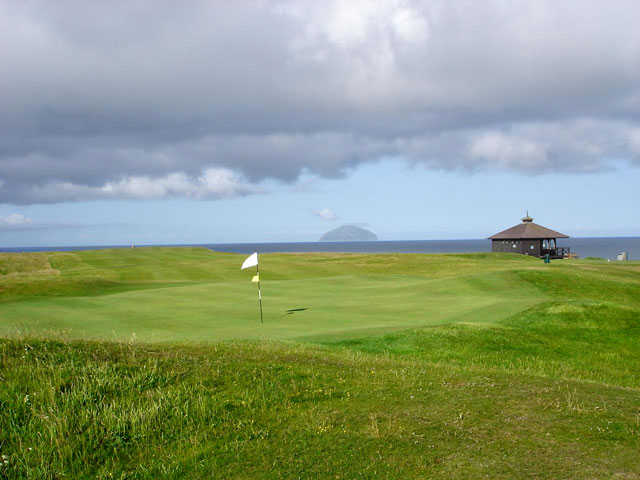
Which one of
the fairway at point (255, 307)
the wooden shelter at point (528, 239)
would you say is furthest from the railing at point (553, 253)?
the fairway at point (255, 307)

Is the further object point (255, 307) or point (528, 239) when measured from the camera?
point (528, 239)


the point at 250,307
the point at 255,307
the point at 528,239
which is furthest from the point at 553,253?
the point at 250,307

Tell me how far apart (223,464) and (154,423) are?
1.52 metres

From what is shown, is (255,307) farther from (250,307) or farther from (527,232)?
(527,232)

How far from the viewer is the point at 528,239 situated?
7412cm

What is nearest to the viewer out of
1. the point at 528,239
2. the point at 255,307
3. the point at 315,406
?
the point at 315,406

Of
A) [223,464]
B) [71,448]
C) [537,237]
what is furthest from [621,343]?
[537,237]

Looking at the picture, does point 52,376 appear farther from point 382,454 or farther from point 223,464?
point 382,454

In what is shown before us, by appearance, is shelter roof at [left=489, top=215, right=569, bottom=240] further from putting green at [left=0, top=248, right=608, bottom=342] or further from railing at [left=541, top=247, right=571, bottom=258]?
putting green at [left=0, top=248, right=608, bottom=342]

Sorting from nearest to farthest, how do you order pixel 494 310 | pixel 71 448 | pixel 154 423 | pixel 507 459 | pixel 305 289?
pixel 507 459 → pixel 71 448 → pixel 154 423 → pixel 494 310 → pixel 305 289

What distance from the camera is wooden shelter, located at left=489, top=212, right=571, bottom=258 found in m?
A: 73.4

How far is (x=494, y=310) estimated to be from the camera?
1930cm

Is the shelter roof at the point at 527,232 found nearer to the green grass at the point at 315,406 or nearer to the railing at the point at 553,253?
the railing at the point at 553,253

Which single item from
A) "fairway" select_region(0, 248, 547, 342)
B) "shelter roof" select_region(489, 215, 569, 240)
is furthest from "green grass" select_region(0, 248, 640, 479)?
"shelter roof" select_region(489, 215, 569, 240)
